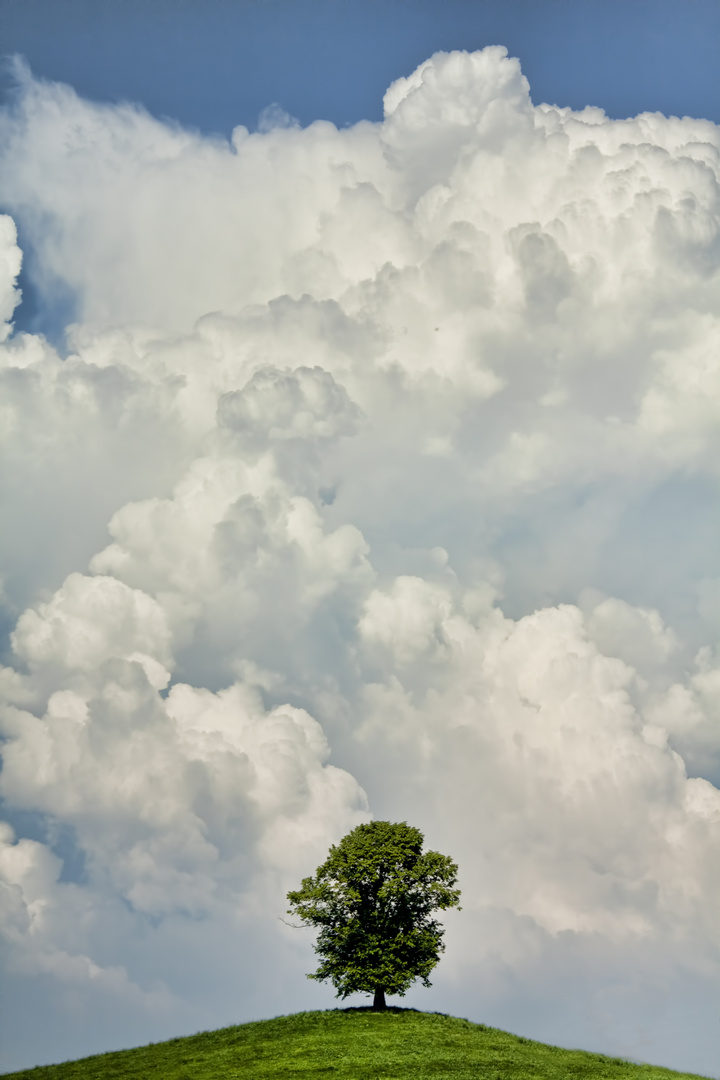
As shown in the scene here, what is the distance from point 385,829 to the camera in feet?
295

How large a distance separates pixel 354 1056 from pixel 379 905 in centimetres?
2041

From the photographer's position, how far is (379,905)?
288 ft

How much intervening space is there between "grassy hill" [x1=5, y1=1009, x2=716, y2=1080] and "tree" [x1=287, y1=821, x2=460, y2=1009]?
3705 millimetres

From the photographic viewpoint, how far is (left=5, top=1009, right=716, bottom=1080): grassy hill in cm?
6538

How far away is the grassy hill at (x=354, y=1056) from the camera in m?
65.4

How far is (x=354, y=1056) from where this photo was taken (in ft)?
222

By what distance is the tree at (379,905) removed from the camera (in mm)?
85188

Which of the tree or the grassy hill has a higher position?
the tree

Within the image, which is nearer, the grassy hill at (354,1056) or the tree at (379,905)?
the grassy hill at (354,1056)

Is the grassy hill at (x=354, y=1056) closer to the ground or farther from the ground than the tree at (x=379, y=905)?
closer to the ground

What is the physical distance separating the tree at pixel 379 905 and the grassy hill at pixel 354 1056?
12.2 ft

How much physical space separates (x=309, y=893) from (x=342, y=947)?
18.3 feet

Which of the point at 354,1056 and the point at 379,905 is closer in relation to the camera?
the point at 354,1056

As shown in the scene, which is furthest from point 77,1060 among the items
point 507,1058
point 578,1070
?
point 578,1070
